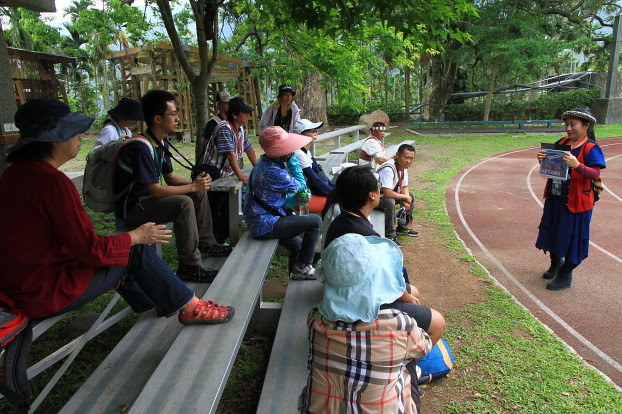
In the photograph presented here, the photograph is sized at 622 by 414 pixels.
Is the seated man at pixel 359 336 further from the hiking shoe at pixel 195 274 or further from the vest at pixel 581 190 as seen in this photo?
the vest at pixel 581 190

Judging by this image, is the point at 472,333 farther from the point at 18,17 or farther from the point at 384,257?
the point at 18,17

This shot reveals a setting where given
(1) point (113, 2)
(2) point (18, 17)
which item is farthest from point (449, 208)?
(2) point (18, 17)

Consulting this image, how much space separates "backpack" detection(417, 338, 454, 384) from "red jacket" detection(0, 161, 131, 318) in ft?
7.25

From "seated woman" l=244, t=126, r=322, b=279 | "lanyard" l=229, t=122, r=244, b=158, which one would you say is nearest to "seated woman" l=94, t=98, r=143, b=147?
"lanyard" l=229, t=122, r=244, b=158

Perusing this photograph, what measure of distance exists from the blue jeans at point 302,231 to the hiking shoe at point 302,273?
0.05 meters

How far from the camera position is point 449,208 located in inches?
319

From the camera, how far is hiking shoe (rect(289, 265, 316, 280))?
371cm

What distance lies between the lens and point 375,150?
5.87 m

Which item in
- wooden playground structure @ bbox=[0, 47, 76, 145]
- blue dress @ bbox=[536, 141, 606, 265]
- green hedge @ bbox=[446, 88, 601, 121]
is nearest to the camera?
blue dress @ bbox=[536, 141, 606, 265]

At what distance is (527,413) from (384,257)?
5.83ft

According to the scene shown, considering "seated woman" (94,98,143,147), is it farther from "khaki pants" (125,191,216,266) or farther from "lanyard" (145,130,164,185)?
"khaki pants" (125,191,216,266)

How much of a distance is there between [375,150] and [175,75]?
13654 millimetres

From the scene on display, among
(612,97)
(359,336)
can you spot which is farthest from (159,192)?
(612,97)

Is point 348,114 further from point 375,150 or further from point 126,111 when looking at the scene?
point 126,111
